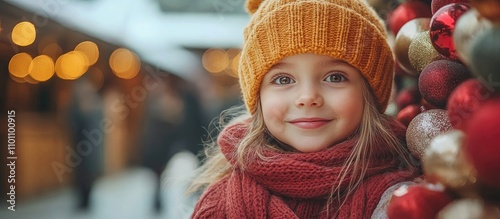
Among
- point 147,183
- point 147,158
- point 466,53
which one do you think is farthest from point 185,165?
point 466,53

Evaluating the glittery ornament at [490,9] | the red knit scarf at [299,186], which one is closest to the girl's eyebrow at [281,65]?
the red knit scarf at [299,186]

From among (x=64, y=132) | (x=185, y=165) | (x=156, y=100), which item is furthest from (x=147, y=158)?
(x=185, y=165)

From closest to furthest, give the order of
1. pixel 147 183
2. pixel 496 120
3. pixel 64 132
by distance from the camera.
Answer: pixel 496 120
pixel 64 132
pixel 147 183

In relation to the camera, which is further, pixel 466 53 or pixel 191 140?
pixel 191 140

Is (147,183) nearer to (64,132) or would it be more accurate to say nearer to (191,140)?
(64,132)

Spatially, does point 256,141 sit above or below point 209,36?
below

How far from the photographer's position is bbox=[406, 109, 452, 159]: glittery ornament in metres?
1.10

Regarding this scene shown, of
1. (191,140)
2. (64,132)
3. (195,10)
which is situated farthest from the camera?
(195,10)

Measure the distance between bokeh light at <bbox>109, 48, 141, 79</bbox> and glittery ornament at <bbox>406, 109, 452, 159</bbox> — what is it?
7.97 metres

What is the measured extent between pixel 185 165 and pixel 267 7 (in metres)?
4.04

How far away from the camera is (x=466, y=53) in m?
0.66

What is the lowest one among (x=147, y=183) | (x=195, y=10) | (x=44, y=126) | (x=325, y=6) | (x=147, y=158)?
(x=147, y=183)

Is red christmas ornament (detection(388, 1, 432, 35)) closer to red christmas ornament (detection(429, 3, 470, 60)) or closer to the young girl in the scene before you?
the young girl

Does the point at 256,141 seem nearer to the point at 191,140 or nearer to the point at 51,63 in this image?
the point at 191,140
